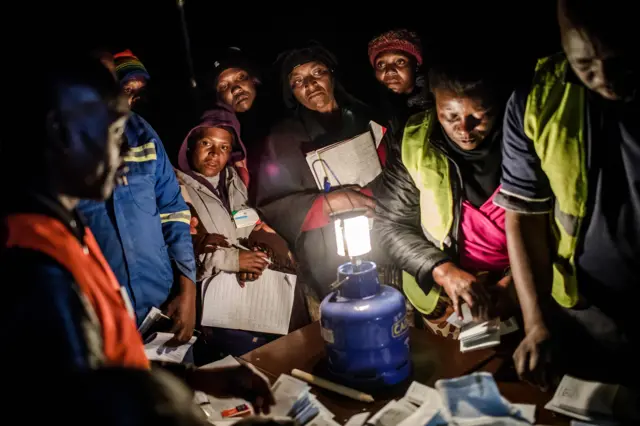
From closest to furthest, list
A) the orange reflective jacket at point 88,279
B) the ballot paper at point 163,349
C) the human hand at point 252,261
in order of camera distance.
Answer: the orange reflective jacket at point 88,279
the ballot paper at point 163,349
the human hand at point 252,261

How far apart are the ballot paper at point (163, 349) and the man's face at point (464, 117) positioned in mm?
1540

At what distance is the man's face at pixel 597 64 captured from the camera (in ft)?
4.72

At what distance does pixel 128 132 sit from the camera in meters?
2.57

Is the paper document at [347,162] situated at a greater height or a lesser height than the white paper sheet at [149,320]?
greater

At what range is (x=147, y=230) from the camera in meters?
2.53

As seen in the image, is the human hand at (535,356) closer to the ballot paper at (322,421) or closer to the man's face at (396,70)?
the ballot paper at (322,421)

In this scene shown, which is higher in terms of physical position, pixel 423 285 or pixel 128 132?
pixel 128 132

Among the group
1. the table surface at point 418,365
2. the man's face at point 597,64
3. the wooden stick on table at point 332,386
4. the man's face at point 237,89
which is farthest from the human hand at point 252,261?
the man's face at point 597,64

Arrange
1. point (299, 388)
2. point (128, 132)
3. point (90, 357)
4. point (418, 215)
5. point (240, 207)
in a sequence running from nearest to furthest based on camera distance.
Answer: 1. point (90, 357)
2. point (299, 388)
3. point (418, 215)
4. point (128, 132)
5. point (240, 207)

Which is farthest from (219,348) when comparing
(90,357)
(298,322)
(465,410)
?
(90,357)

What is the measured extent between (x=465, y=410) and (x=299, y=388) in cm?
63

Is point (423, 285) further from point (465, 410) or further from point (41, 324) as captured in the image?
point (41, 324)

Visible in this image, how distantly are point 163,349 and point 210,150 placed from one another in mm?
1327

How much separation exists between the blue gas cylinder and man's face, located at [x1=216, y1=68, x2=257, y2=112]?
5.39 ft
